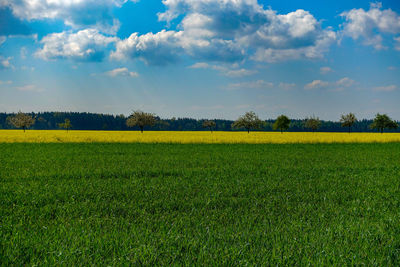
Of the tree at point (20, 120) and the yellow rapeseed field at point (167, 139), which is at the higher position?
the tree at point (20, 120)

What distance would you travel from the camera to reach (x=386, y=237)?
17.6 feet

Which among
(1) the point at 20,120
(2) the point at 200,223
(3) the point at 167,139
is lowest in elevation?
(2) the point at 200,223

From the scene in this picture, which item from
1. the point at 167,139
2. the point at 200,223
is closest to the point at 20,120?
the point at 167,139

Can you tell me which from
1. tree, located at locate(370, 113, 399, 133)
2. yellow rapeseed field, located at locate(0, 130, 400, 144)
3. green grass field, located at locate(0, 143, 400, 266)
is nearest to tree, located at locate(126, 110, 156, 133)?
yellow rapeseed field, located at locate(0, 130, 400, 144)

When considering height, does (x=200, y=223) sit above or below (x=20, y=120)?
below

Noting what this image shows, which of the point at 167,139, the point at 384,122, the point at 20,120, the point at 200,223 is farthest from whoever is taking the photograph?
the point at 384,122

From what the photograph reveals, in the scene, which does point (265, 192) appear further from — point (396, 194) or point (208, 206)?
point (396, 194)

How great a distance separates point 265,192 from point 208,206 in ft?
8.51

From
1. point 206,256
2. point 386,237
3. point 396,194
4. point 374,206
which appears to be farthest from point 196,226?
point 396,194

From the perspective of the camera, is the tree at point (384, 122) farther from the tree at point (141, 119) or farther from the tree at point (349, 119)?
the tree at point (141, 119)

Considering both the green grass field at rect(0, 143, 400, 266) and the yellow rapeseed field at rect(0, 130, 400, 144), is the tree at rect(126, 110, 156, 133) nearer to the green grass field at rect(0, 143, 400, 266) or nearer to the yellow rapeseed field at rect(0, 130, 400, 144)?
the yellow rapeseed field at rect(0, 130, 400, 144)

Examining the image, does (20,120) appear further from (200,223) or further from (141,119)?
(200,223)

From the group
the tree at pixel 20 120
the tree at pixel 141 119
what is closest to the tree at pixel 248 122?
the tree at pixel 141 119

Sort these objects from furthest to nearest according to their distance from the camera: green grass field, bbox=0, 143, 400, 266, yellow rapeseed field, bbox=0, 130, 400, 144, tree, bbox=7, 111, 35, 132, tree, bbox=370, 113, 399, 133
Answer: tree, bbox=370, 113, 399, 133, tree, bbox=7, 111, 35, 132, yellow rapeseed field, bbox=0, 130, 400, 144, green grass field, bbox=0, 143, 400, 266
